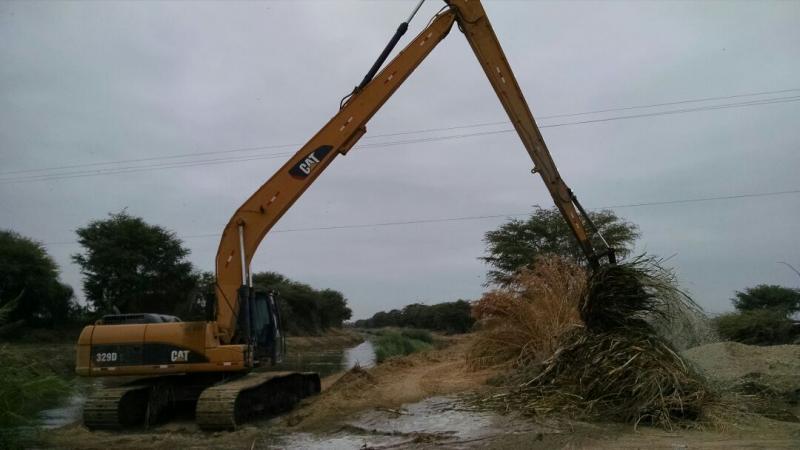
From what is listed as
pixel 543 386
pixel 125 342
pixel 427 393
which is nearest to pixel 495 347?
pixel 427 393

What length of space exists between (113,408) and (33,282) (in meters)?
22.9

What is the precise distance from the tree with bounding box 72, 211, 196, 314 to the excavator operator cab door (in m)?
21.7

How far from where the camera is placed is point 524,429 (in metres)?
8.20

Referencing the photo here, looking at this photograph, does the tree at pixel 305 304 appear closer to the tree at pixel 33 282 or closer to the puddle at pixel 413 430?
the tree at pixel 33 282

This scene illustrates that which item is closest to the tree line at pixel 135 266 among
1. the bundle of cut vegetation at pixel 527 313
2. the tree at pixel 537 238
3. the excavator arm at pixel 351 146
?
the tree at pixel 537 238

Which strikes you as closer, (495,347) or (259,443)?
(259,443)

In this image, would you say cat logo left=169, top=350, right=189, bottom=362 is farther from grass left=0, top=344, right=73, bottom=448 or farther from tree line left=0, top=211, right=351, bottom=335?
tree line left=0, top=211, right=351, bottom=335

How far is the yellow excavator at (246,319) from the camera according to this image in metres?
10.5

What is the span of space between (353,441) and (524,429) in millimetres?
2201

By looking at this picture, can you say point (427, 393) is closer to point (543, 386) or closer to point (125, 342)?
point (543, 386)

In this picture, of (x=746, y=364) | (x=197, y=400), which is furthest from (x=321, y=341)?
(x=746, y=364)

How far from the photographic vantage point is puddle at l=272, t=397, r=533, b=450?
26.0ft

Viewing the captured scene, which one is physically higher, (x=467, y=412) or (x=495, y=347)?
(x=495, y=347)

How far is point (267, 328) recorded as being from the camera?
476 inches
